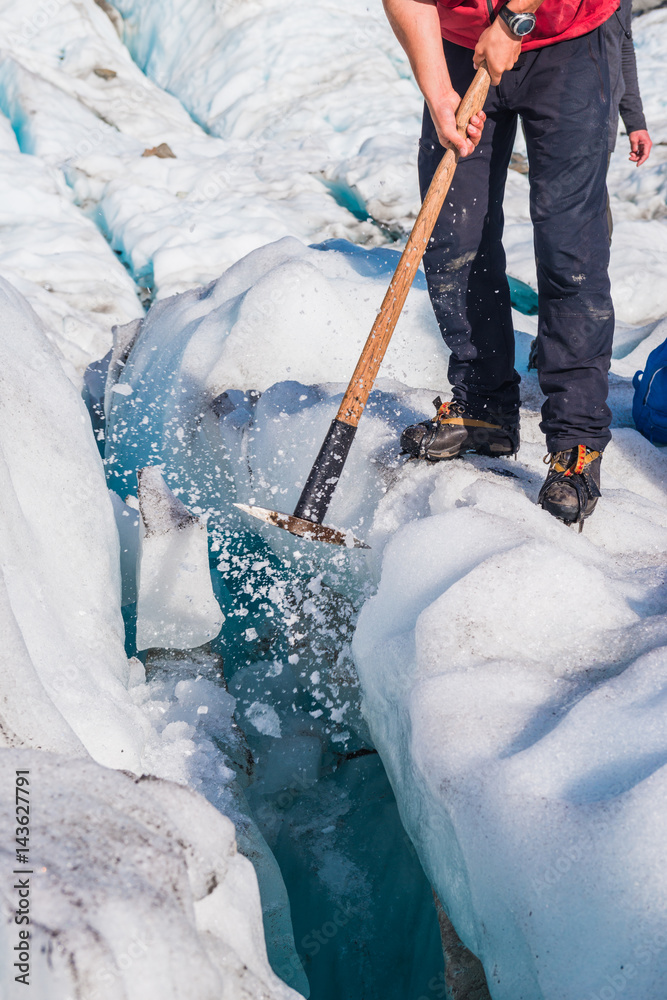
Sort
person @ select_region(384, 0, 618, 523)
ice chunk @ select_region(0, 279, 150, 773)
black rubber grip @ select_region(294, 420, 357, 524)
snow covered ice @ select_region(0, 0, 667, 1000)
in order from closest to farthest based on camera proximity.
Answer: snow covered ice @ select_region(0, 0, 667, 1000) < ice chunk @ select_region(0, 279, 150, 773) < person @ select_region(384, 0, 618, 523) < black rubber grip @ select_region(294, 420, 357, 524)

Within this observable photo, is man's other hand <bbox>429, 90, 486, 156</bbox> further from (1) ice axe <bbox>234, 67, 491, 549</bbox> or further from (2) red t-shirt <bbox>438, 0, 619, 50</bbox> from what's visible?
(2) red t-shirt <bbox>438, 0, 619, 50</bbox>

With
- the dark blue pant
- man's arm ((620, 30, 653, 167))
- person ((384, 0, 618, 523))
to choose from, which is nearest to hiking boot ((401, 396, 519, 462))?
person ((384, 0, 618, 523))

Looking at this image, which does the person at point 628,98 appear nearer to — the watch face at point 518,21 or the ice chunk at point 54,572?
the watch face at point 518,21

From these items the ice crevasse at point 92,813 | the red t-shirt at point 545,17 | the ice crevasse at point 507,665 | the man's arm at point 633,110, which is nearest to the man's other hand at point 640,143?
the man's arm at point 633,110

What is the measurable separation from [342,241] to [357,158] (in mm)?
1807

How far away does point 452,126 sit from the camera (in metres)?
1.85

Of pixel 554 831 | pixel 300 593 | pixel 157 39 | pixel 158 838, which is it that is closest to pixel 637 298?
pixel 300 593

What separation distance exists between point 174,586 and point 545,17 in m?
1.77

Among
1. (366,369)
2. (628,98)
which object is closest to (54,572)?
(366,369)

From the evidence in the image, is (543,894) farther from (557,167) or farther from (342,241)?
(342,241)

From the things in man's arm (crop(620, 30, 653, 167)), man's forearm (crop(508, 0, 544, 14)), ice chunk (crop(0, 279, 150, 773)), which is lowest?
ice chunk (crop(0, 279, 150, 773))

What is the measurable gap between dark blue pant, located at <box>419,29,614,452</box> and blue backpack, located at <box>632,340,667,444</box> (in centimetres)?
79

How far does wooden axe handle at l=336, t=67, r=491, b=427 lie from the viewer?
1.83 metres

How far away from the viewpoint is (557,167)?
1888mm
